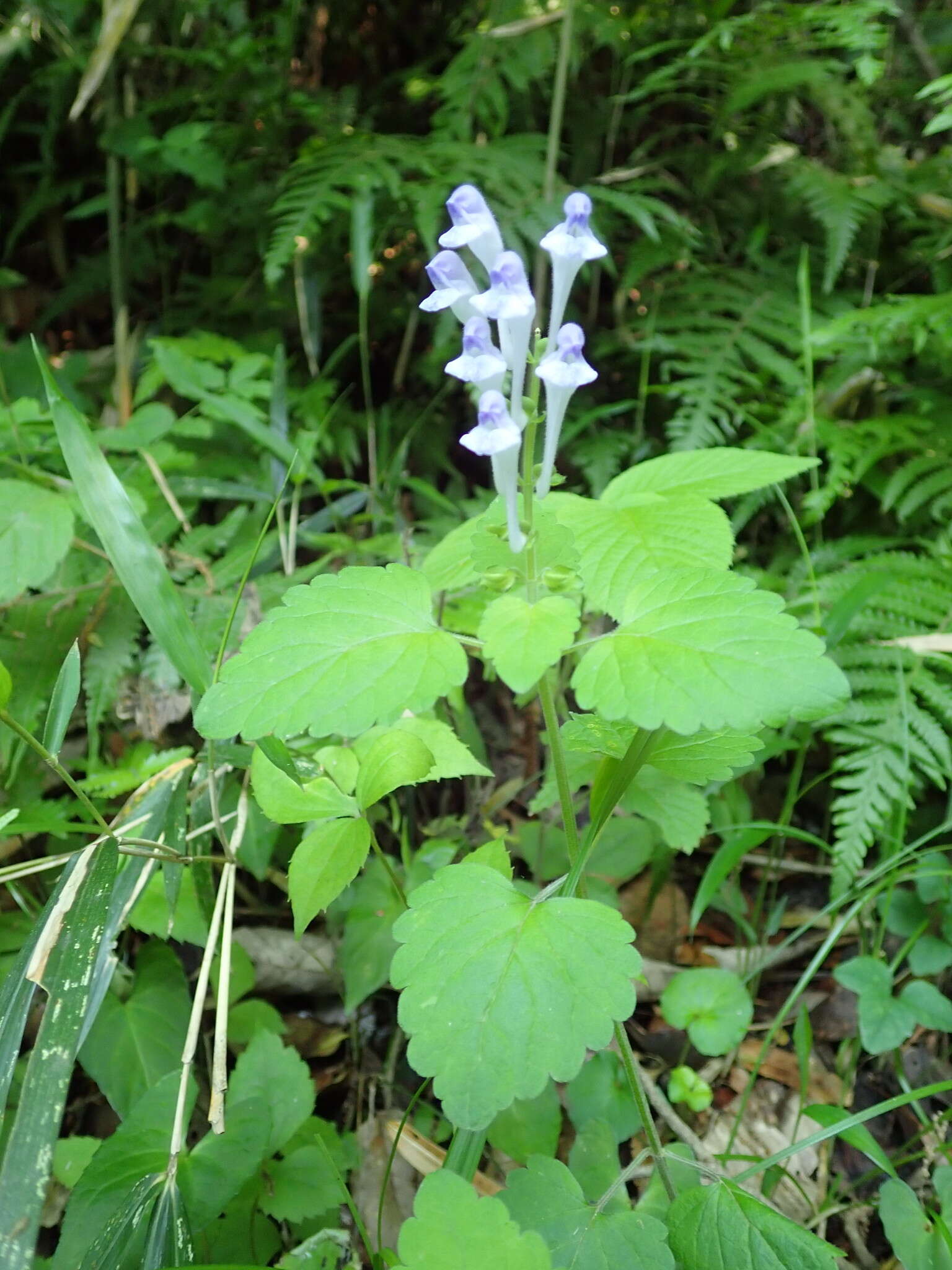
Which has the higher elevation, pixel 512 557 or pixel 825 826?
pixel 512 557

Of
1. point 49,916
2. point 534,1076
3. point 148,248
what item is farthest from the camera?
point 148,248

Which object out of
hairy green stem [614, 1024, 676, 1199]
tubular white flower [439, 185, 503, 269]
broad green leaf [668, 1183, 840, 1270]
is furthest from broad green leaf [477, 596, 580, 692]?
broad green leaf [668, 1183, 840, 1270]

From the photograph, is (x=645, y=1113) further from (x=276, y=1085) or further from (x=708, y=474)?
(x=708, y=474)

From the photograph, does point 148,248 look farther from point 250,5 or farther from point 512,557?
point 512,557

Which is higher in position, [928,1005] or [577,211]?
[577,211]

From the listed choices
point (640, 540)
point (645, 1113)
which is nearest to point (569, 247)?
point (640, 540)

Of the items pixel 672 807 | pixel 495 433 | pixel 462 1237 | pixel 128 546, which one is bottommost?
pixel 462 1237

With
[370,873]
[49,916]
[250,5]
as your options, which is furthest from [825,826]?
[250,5]

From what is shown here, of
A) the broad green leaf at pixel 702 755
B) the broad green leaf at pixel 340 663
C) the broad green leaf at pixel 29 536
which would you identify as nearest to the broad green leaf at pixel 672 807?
the broad green leaf at pixel 702 755
